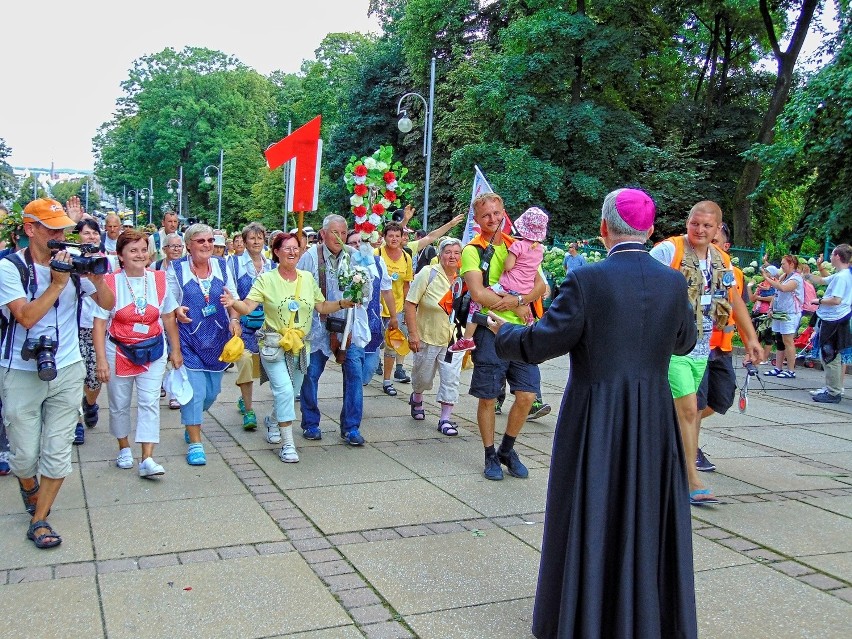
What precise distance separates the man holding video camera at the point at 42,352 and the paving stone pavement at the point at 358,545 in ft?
1.44

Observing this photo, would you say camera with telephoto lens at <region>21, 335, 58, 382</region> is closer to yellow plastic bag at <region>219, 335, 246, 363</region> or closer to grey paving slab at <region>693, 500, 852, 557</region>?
yellow plastic bag at <region>219, 335, 246, 363</region>

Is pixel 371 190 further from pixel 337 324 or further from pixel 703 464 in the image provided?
pixel 703 464

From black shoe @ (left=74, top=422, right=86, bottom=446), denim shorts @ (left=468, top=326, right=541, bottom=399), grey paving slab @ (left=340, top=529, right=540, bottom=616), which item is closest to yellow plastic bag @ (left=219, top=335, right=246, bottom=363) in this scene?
black shoe @ (left=74, top=422, right=86, bottom=446)

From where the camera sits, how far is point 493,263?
19.9ft

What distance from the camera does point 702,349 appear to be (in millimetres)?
5695

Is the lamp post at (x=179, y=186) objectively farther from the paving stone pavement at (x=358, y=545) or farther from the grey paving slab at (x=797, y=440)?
the grey paving slab at (x=797, y=440)

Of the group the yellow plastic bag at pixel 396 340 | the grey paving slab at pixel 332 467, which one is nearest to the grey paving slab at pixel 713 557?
the grey paving slab at pixel 332 467

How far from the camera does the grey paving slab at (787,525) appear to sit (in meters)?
5.02

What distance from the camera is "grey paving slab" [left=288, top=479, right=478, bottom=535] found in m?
5.26

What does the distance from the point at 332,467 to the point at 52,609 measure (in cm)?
287

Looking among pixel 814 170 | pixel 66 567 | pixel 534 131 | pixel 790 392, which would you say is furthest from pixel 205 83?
pixel 66 567

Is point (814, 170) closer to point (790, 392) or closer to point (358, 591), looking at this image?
point (790, 392)

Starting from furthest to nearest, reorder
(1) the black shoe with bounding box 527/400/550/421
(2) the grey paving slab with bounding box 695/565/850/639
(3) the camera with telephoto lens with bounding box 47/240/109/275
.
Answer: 1. (1) the black shoe with bounding box 527/400/550/421
2. (3) the camera with telephoto lens with bounding box 47/240/109/275
3. (2) the grey paving slab with bounding box 695/565/850/639

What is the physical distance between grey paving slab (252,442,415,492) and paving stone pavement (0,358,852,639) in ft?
0.08
